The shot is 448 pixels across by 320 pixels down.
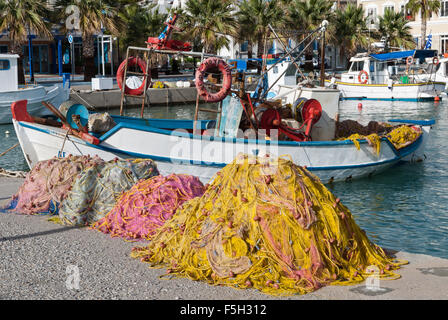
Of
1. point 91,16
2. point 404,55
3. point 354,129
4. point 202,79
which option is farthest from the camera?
point 404,55

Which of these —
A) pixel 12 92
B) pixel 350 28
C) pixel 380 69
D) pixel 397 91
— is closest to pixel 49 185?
pixel 12 92

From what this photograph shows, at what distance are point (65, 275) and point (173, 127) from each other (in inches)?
354

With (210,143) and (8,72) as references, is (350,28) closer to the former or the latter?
(8,72)

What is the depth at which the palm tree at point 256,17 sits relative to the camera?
41.1 meters

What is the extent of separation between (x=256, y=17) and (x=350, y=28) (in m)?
10.3

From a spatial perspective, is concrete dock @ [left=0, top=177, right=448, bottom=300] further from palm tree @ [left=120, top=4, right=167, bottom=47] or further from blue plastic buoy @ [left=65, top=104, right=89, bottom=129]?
palm tree @ [left=120, top=4, right=167, bottom=47]

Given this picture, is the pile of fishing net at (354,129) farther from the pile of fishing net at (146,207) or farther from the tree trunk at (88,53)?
the tree trunk at (88,53)

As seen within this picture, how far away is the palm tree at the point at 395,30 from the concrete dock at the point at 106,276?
4326cm

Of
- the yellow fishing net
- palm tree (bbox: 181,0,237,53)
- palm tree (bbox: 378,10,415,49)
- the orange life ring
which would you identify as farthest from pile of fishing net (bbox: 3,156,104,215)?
palm tree (bbox: 378,10,415,49)

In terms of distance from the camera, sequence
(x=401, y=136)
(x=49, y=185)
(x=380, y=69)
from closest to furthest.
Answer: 1. (x=49, y=185)
2. (x=401, y=136)
3. (x=380, y=69)

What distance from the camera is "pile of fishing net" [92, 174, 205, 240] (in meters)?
7.60

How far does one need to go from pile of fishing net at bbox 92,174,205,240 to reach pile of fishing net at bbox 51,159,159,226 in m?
0.25

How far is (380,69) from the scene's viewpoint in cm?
3772

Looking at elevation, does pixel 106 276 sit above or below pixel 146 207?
below
